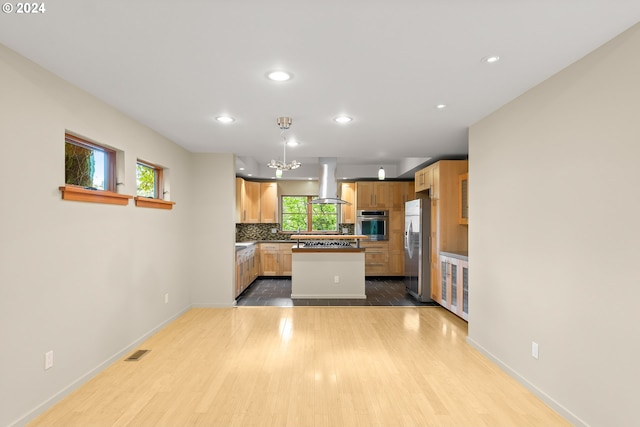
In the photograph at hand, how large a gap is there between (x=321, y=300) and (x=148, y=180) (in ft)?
11.1

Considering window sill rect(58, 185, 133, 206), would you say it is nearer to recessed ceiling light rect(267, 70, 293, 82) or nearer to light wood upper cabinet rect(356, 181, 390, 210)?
recessed ceiling light rect(267, 70, 293, 82)

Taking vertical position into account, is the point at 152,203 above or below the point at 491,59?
below

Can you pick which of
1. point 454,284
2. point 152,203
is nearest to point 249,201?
point 152,203

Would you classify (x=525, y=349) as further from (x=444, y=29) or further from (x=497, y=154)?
(x=444, y=29)

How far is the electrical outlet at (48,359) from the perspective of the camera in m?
2.64

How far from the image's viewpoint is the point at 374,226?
8.68 meters

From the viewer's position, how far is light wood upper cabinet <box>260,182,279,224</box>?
8.87 m

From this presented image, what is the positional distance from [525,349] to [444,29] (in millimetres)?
2588

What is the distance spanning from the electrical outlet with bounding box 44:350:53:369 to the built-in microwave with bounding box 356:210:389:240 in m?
6.71

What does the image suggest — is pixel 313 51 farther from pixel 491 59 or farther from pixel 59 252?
pixel 59 252

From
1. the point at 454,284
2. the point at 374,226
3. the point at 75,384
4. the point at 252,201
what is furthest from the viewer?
the point at 252,201

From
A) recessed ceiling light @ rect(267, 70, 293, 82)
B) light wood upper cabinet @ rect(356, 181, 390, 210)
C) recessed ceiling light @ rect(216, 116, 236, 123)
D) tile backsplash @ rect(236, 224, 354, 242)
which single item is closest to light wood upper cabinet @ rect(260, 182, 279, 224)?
tile backsplash @ rect(236, 224, 354, 242)

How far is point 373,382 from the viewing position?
3123 mm

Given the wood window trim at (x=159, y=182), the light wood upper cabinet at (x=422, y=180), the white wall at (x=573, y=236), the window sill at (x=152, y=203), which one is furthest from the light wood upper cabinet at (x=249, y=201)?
the white wall at (x=573, y=236)
